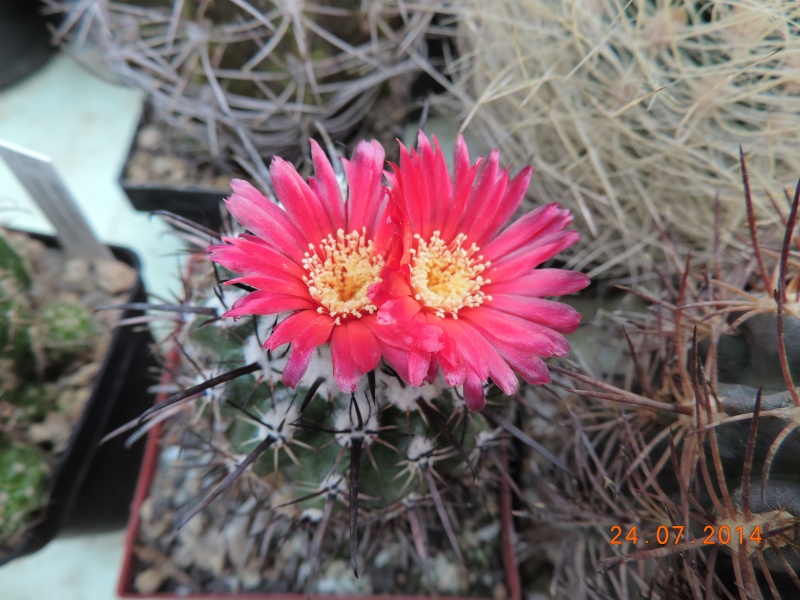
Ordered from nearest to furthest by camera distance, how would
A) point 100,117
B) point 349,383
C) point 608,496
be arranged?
point 349,383, point 608,496, point 100,117

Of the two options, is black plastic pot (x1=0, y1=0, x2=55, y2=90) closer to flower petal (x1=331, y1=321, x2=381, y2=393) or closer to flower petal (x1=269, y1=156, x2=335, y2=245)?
flower petal (x1=269, y1=156, x2=335, y2=245)

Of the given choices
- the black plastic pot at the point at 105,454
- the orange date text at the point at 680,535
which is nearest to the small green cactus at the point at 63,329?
the black plastic pot at the point at 105,454

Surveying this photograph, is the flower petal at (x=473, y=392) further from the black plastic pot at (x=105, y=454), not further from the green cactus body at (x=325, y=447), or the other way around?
the black plastic pot at (x=105, y=454)

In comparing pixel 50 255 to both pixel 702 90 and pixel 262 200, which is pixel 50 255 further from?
pixel 702 90

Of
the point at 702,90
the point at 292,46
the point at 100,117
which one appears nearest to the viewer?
the point at 702,90

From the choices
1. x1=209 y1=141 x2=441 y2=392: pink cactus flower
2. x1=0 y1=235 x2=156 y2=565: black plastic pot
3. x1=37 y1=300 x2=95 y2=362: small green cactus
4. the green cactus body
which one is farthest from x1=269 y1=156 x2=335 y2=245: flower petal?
x1=37 y1=300 x2=95 y2=362: small green cactus

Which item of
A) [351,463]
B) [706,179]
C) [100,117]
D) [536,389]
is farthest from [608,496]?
[100,117]
